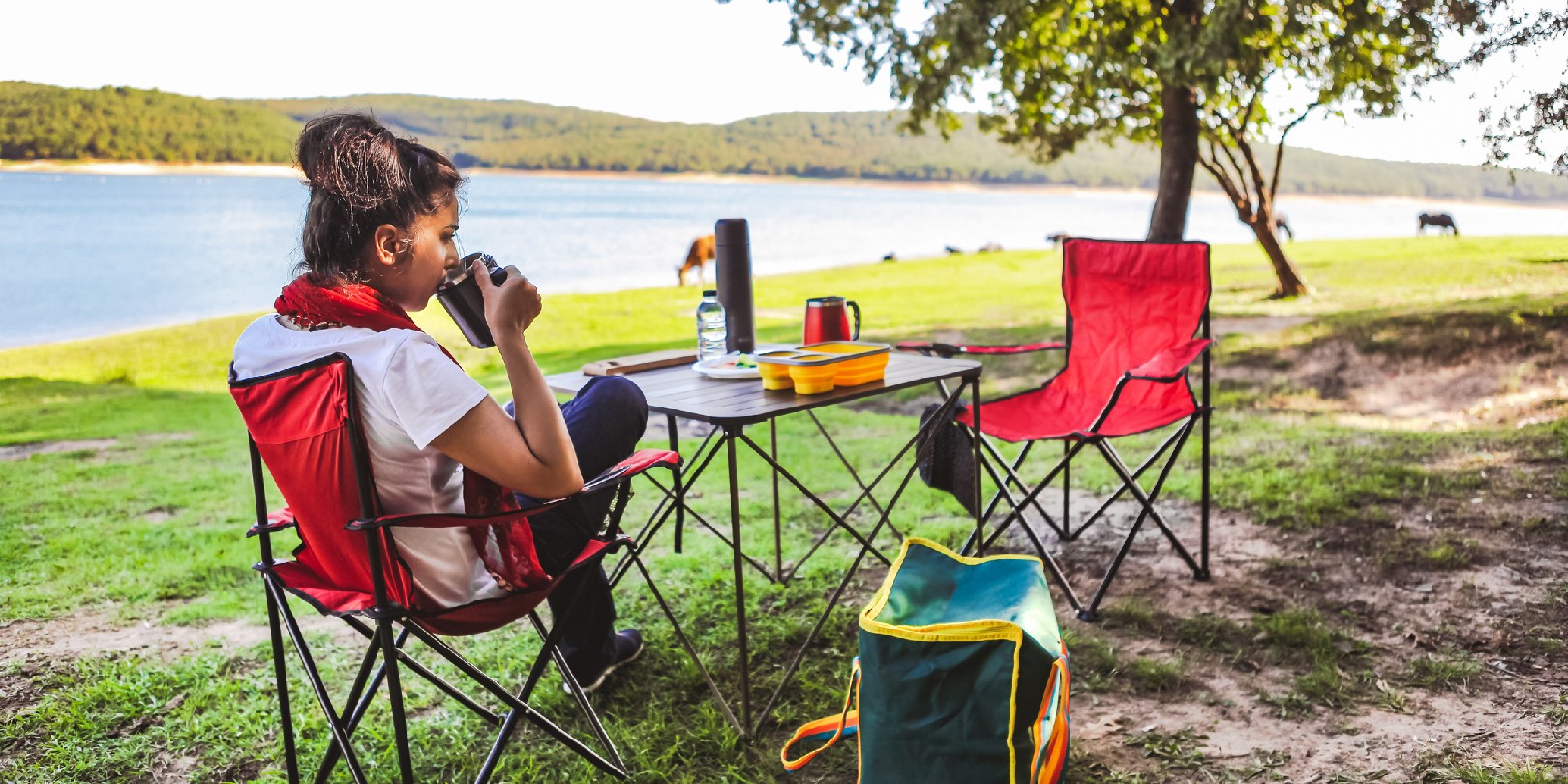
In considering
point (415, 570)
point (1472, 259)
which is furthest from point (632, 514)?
point (1472, 259)

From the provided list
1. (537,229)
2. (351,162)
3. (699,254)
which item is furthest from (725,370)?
(537,229)

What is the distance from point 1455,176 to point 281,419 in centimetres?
9102

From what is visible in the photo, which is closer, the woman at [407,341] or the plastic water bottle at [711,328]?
the woman at [407,341]

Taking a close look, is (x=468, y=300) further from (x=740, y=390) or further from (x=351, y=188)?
(x=740, y=390)

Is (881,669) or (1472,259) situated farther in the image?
(1472,259)

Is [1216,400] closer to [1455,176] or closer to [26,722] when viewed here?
[26,722]

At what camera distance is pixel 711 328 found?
9.59 ft

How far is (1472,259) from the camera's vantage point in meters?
12.4

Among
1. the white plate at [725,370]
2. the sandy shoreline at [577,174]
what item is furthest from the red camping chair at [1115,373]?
the sandy shoreline at [577,174]

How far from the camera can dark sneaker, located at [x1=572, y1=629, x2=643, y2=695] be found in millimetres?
2438

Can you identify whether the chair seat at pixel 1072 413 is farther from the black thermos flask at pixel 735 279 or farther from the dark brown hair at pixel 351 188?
the dark brown hair at pixel 351 188

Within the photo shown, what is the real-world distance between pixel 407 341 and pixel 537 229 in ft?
139

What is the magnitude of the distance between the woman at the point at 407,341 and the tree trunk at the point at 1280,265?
383 inches

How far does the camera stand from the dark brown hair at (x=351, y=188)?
1588mm
